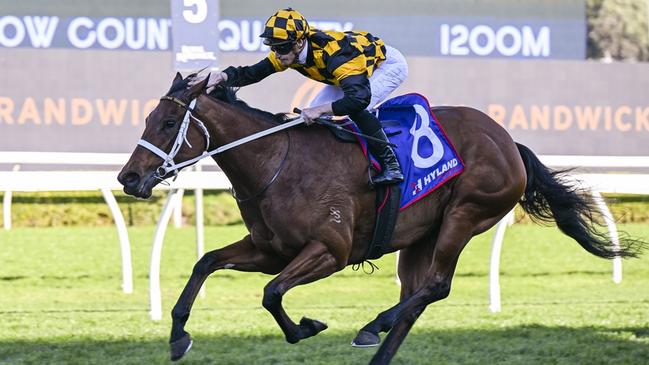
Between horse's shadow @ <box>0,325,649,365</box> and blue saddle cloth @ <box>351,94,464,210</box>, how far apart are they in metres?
0.84

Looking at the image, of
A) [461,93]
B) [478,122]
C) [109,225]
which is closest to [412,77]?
[461,93]

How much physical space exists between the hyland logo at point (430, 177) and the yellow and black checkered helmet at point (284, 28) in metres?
0.82

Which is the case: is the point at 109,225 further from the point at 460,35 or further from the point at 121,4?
the point at 460,35

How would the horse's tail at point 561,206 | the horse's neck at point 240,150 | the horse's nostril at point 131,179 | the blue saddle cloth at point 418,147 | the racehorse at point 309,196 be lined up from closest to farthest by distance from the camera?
the horse's nostril at point 131,179
the racehorse at point 309,196
the horse's neck at point 240,150
the blue saddle cloth at point 418,147
the horse's tail at point 561,206

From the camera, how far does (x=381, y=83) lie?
4402 mm

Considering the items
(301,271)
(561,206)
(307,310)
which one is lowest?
(307,310)

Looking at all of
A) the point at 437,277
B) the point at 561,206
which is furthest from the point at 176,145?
the point at 561,206

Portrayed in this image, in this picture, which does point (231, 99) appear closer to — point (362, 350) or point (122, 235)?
point (362, 350)

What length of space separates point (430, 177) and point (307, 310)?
7.13 ft

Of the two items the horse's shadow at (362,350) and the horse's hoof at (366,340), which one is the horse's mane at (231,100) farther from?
the horse's shadow at (362,350)

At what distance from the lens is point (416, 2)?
12391 millimetres

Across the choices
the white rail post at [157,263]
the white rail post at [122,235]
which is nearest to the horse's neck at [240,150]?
the white rail post at [157,263]

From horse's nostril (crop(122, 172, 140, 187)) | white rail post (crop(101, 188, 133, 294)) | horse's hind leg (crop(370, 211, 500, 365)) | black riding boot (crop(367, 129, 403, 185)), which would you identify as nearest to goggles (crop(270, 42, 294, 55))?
black riding boot (crop(367, 129, 403, 185))

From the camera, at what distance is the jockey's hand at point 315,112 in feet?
13.4
